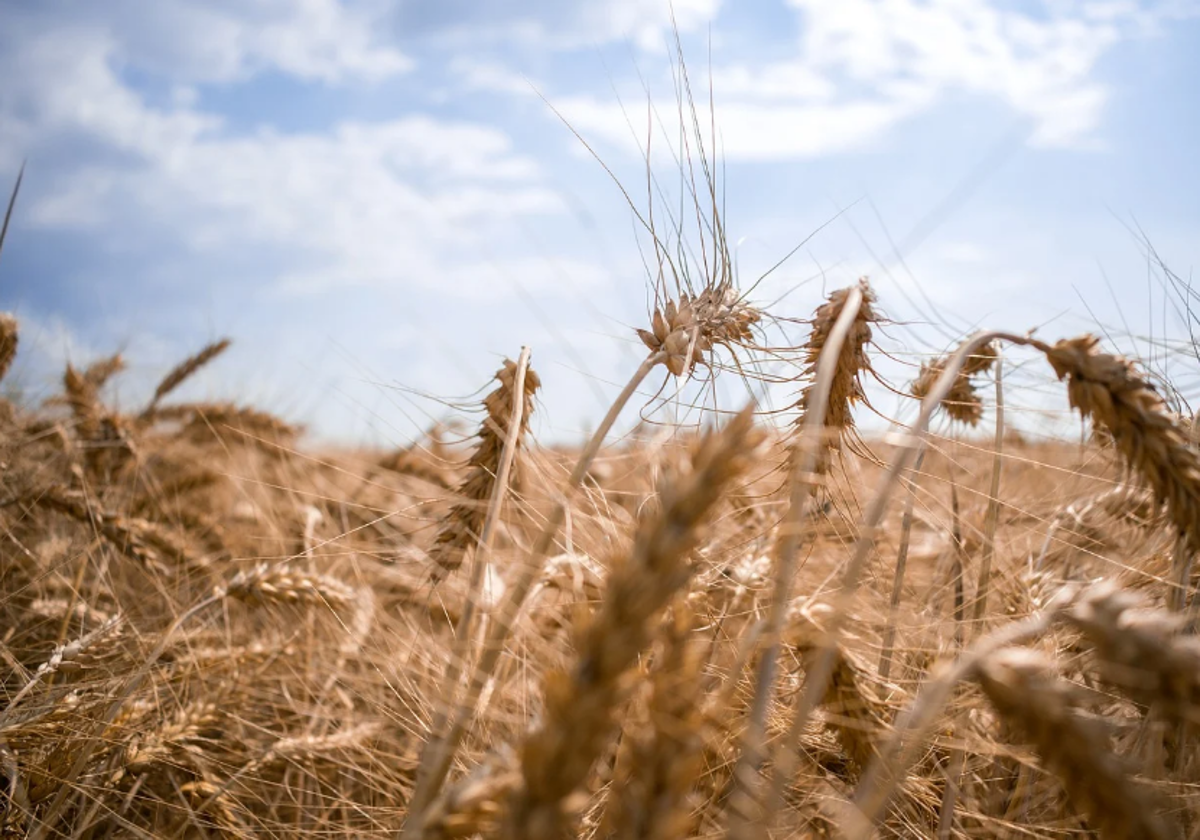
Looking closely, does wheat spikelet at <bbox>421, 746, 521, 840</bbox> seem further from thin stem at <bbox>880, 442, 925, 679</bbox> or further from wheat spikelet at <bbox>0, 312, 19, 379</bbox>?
wheat spikelet at <bbox>0, 312, 19, 379</bbox>

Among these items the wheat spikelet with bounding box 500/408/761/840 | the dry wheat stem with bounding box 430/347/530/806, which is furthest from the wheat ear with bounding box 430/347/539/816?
the wheat spikelet with bounding box 500/408/761/840

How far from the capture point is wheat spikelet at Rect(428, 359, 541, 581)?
1408mm

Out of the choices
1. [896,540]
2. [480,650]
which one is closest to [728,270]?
[480,650]

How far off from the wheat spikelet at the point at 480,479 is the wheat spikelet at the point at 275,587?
53 cm

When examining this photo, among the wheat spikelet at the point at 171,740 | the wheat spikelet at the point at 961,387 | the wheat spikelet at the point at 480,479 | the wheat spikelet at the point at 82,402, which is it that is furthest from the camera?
the wheat spikelet at the point at 82,402

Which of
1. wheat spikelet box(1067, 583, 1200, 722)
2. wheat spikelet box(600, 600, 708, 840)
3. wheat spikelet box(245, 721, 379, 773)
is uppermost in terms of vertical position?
wheat spikelet box(1067, 583, 1200, 722)

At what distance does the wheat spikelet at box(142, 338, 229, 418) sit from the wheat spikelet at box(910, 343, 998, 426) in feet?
10.7

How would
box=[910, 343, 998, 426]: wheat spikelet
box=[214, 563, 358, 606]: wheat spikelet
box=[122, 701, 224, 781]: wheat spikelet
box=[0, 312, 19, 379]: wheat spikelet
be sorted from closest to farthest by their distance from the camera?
box=[122, 701, 224, 781]: wheat spikelet, box=[910, 343, 998, 426]: wheat spikelet, box=[214, 563, 358, 606]: wheat spikelet, box=[0, 312, 19, 379]: wheat spikelet

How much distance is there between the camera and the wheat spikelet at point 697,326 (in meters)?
1.32

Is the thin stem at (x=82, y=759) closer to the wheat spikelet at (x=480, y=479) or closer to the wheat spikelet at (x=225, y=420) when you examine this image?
the wheat spikelet at (x=480, y=479)

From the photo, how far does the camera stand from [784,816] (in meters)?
1.18

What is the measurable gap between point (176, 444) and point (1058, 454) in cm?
410

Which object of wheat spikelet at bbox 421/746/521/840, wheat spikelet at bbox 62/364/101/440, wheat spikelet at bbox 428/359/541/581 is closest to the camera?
wheat spikelet at bbox 421/746/521/840

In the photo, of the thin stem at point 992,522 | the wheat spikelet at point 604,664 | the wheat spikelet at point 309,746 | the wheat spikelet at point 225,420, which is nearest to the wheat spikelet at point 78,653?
the wheat spikelet at point 309,746
